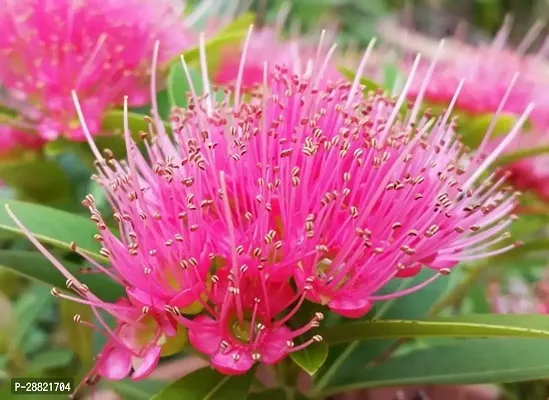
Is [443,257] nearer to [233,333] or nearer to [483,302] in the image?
[233,333]

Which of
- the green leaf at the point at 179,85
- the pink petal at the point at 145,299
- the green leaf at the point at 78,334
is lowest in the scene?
the green leaf at the point at 78,334

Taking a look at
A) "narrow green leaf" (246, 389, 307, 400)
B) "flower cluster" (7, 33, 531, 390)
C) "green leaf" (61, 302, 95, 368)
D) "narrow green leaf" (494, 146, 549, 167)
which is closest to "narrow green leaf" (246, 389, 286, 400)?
"narrow green leaf" (246, 389, 307, 400)

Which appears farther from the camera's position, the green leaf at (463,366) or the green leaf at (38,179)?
the green leaf at (38,179)

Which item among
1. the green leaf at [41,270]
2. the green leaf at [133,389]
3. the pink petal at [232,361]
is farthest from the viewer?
the green leaf at [133,389]

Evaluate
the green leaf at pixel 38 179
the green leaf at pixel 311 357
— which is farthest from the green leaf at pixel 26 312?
the green leaf at pixel 311 357

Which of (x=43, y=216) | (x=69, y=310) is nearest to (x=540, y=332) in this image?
(x=43, y=216)

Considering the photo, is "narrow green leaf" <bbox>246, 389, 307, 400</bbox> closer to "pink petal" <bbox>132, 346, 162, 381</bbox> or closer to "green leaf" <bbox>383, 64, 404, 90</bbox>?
"pink petal" <bbox>132, 346, 162, 381</bbox>

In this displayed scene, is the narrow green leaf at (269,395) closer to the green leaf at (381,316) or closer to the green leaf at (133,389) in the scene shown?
the green leaf at (381,316)
